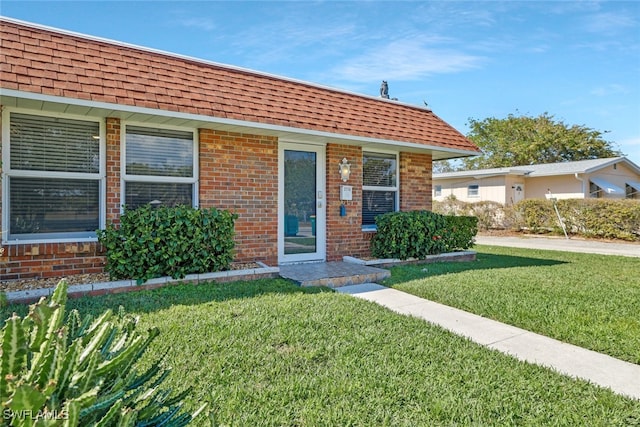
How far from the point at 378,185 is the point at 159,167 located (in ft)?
16.0

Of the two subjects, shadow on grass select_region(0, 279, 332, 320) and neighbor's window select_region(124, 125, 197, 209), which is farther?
neighbor's window select_region(124, 125, 197, 209)

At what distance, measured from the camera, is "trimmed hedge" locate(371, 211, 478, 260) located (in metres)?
8.05

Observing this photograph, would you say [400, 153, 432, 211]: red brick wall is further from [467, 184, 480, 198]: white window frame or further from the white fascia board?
[467, 184, 480, 198]: white window frame

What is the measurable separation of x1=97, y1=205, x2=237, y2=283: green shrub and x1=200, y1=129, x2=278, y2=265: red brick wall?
93 centimetres

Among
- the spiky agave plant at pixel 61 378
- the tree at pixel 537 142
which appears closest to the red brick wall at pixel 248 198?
the spiky agave plant at pixel 61 378

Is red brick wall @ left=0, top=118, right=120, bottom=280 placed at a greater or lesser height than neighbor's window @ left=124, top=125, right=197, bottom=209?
lesser

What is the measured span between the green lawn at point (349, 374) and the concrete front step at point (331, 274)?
5.27 feet

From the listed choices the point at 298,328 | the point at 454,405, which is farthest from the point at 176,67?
the point at 454,405

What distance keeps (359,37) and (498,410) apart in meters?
10.2

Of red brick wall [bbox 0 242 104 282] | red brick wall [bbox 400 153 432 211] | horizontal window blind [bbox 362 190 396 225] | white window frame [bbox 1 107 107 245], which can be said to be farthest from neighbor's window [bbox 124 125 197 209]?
red brick wall [bbox 400 153 432 211]

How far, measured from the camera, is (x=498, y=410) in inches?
101

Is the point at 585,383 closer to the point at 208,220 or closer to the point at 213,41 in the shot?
the point at 208,220

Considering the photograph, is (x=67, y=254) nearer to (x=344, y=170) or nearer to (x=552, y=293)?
(x=344, y=170)

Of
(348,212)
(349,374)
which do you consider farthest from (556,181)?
(349,374)
